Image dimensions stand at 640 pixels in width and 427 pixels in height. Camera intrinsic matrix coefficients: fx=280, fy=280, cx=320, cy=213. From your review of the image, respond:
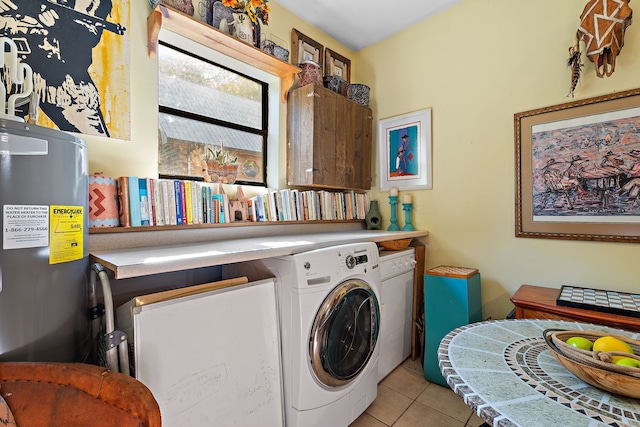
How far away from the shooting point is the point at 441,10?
7.56 feet

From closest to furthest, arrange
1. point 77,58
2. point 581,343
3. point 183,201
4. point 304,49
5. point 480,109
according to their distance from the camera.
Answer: point 581,343
point 77,58
point 183,201
point 480,109
point 304,49

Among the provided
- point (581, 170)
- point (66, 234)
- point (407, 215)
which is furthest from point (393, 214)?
point (66, 234)

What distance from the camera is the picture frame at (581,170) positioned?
63.0 inches

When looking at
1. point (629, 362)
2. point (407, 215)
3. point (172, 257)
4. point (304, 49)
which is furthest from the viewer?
point (407, 215)

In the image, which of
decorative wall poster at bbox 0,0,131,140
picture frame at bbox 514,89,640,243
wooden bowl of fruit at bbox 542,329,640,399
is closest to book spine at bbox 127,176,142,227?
decorative wall poster at bbox 0,0,131,140

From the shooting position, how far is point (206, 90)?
198 cm

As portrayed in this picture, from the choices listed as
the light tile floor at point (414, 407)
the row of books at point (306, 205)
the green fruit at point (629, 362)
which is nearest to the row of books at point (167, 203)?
the row of books at point (306, 205)

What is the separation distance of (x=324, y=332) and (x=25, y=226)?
1167mm

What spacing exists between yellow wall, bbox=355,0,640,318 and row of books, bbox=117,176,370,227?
2.91ft

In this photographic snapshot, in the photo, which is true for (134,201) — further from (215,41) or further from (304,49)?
(304,49)

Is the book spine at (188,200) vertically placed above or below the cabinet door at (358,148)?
below

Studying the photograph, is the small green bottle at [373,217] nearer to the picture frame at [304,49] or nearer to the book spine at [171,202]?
the picture frame at [304,49]

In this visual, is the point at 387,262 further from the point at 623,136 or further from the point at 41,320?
the point at 41,320

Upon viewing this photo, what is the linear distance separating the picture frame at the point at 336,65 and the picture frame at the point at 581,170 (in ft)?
5.12
